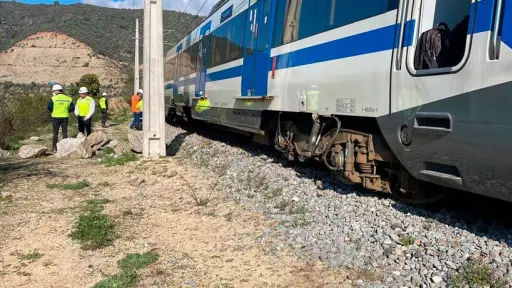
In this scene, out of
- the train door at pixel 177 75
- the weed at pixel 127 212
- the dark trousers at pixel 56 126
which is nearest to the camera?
the weed at pixel 127 212

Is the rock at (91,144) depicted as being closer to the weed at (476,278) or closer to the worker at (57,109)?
the worker at (57,109)

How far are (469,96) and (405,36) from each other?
3.41 ft

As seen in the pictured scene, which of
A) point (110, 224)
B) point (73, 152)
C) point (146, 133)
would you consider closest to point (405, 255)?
point (110, 224)

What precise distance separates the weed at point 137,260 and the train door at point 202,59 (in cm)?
861

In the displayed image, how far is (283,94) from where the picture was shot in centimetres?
742

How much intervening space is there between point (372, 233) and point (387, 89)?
4.68 feet

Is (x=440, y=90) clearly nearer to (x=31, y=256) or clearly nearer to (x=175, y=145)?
(x=31, y=256)

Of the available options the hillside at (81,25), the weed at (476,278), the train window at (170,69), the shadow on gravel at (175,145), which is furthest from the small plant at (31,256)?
the hillside at (81,25)

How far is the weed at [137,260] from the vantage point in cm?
452

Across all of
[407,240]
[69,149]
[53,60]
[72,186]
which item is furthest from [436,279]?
[53,60]

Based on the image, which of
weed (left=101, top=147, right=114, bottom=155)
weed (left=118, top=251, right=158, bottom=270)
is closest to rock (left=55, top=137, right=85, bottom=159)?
weed (left=101, top=147, right=114, bottom=155)

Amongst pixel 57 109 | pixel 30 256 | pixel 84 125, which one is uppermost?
pixel 57 109

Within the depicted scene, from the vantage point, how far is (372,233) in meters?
4.65

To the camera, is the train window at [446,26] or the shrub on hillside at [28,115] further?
the shrub on hillside at [28,115]
